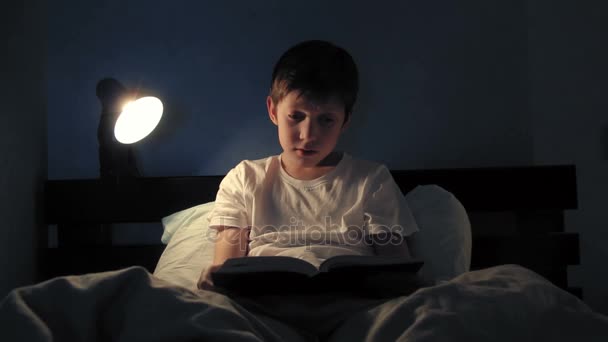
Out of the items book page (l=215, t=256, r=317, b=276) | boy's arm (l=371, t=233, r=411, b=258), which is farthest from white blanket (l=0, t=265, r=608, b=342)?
boy's arm (l=371, t=233, r=411, b=258)

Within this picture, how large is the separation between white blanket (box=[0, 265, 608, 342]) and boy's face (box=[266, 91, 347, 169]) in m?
0.58

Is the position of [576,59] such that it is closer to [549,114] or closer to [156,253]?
[549,114]

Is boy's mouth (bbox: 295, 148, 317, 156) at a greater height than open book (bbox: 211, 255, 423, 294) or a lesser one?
Answer: greater

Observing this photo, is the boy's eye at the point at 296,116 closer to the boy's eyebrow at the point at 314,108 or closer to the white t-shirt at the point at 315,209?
the boy's eyebrow at the point at 314,108

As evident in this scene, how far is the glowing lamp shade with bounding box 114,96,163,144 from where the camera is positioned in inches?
68.6

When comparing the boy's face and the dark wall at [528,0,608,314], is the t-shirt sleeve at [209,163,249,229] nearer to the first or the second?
the boy's face

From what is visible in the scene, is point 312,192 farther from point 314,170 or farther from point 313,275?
point 313,275

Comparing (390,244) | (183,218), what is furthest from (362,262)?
(183,218)

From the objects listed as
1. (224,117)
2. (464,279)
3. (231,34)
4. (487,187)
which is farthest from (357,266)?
(231,34)

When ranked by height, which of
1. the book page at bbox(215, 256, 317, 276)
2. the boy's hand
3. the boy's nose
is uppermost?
the boy's nose

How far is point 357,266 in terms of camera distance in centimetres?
107

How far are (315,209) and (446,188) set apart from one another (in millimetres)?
559

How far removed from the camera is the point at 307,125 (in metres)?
1.48

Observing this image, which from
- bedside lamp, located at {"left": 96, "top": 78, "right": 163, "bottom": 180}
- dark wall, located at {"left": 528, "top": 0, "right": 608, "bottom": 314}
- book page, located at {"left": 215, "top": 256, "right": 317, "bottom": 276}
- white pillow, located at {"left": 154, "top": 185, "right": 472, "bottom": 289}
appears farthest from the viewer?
dark wall, located at {"left": 528, "top": 0, "right": 608, "bottom": 314}
